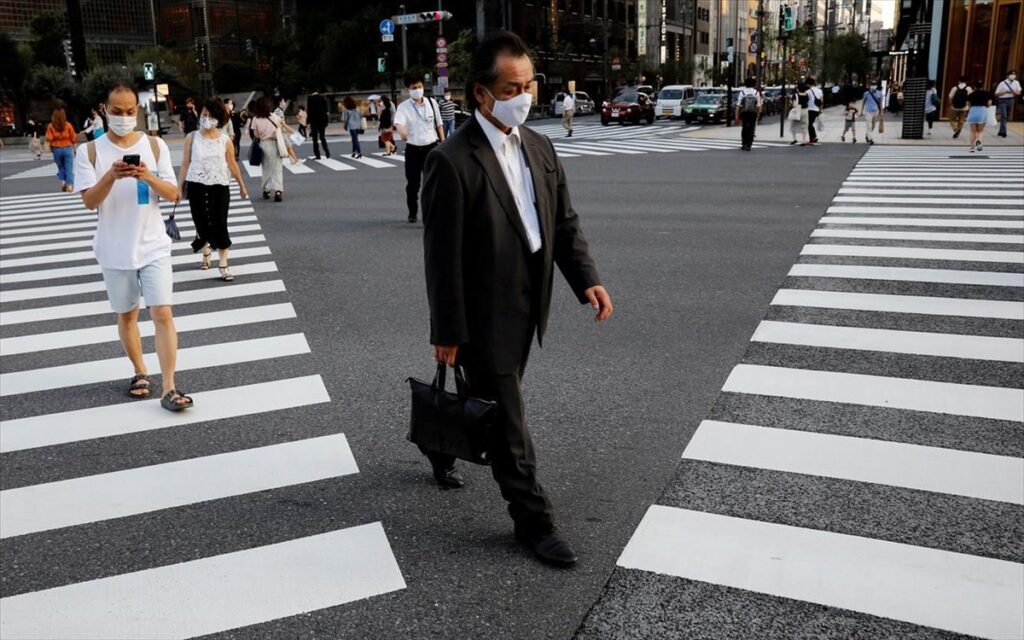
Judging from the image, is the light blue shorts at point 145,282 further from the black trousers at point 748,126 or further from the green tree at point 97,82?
the green tree at point 97,82

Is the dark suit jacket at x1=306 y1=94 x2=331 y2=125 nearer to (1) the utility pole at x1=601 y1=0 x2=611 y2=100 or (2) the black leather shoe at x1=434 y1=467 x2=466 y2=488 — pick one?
(2) the black leather shoe at x1=434 y1=467 x2=466 y2=488

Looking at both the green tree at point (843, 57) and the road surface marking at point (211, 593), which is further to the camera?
the green tree at point (843, 57)

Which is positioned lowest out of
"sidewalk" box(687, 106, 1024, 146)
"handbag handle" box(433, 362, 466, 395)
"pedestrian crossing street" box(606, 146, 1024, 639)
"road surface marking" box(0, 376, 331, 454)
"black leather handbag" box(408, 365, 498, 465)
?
"road surface marking" box(0, 376, 331, 454)

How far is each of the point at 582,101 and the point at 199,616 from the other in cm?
5713

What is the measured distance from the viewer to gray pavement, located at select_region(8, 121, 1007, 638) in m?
3.16

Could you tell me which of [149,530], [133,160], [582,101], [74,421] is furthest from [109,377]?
[582,101]

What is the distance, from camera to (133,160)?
4.74 meters

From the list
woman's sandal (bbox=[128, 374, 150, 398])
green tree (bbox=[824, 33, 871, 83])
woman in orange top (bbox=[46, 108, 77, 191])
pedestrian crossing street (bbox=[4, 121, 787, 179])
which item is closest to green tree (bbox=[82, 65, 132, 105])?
pedestrian crossing street (bbox=[4, 121, 787, 179])

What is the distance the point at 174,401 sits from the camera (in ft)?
17.1

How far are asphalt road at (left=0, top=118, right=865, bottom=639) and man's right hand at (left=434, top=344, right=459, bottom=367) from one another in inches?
32.2

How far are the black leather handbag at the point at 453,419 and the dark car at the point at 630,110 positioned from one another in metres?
40.3

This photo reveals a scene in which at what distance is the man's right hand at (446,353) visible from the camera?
3.19m

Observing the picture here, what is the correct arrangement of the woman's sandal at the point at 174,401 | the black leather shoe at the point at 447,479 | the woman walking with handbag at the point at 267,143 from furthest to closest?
the woman walking with handbag at the point at 267,143 < the woman's sandal at the point at 174,401 < the black leather shoe at the point at 447,479

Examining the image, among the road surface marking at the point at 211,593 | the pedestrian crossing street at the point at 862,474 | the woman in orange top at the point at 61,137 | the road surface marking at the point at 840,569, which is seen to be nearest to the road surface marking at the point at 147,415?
the road surface marking at the point at 211,593
